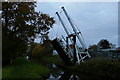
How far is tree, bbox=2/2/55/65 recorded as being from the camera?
3616 centimetres

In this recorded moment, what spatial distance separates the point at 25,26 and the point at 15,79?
16838mm

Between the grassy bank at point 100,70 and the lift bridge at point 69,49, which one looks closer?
the grassy bank at point 100,70

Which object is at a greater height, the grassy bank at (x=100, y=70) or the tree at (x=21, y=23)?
the tree at (x=21, y=23)

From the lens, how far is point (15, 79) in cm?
2059

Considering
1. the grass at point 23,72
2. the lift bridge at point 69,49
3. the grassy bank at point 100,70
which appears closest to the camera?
the grass at point 23,72

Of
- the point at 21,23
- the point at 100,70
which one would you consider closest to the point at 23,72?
the point at 100,70

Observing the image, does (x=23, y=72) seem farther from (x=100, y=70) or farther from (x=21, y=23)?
(x=21, y=23)

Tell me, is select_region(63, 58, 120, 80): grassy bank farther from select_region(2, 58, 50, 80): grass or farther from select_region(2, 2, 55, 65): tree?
select_region(2, 2, 55, 65): tree

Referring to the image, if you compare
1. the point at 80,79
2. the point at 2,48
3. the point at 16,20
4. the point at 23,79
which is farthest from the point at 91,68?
the point at 16,20

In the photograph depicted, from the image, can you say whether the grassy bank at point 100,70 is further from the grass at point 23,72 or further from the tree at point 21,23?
the tree at point 21,23

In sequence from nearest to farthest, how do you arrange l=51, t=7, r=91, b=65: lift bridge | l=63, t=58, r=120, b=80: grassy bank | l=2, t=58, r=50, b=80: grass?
l=2, t=58, r=50, b=80: grass < l=63, t=58, r=120, b=80: grassy bank < l=51, t=7, r=91, b=65: lift bridge

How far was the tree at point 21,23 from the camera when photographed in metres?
36.2

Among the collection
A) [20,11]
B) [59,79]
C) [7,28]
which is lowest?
Answer: [59,79]

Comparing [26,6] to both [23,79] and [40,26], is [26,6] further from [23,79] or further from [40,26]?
[23,79]
